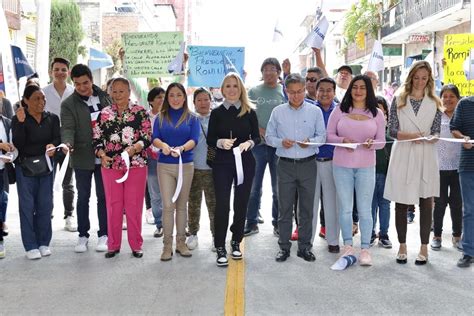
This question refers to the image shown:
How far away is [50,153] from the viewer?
651 cm

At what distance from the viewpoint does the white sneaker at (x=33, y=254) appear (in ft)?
21.3

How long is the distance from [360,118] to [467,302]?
2.17 m

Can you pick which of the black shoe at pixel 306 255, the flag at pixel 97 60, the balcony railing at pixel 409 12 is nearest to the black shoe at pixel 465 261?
the black shoe at pixel 306 255

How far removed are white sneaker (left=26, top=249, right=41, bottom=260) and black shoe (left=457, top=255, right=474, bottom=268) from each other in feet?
15.0

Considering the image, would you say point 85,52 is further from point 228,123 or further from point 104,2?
point 228,123

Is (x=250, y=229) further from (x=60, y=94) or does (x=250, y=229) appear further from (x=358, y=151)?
(x=60, y=94)

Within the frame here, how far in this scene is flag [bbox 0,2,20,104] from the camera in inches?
279

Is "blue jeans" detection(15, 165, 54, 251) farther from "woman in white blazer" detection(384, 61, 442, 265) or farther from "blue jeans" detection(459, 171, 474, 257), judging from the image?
"blue jeans" detection(459, 171, 474, 257)

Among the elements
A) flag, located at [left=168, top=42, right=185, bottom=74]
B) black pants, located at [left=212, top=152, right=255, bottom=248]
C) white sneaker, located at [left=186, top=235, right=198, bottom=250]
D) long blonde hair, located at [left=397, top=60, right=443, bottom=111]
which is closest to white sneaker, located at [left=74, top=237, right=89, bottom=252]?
white sneaker, located at [left=186, top=235, right=198, bottom=250]

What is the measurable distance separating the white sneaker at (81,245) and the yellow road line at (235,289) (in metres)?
1.75

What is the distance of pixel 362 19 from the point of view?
95.6ft

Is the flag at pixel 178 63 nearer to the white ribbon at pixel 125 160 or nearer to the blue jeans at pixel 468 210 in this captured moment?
the white ribbon at pixel 125 160

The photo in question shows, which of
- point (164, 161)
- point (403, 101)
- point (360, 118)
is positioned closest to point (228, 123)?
point (164, 161)

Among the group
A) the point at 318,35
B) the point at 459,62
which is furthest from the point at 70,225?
the point at 459,62
